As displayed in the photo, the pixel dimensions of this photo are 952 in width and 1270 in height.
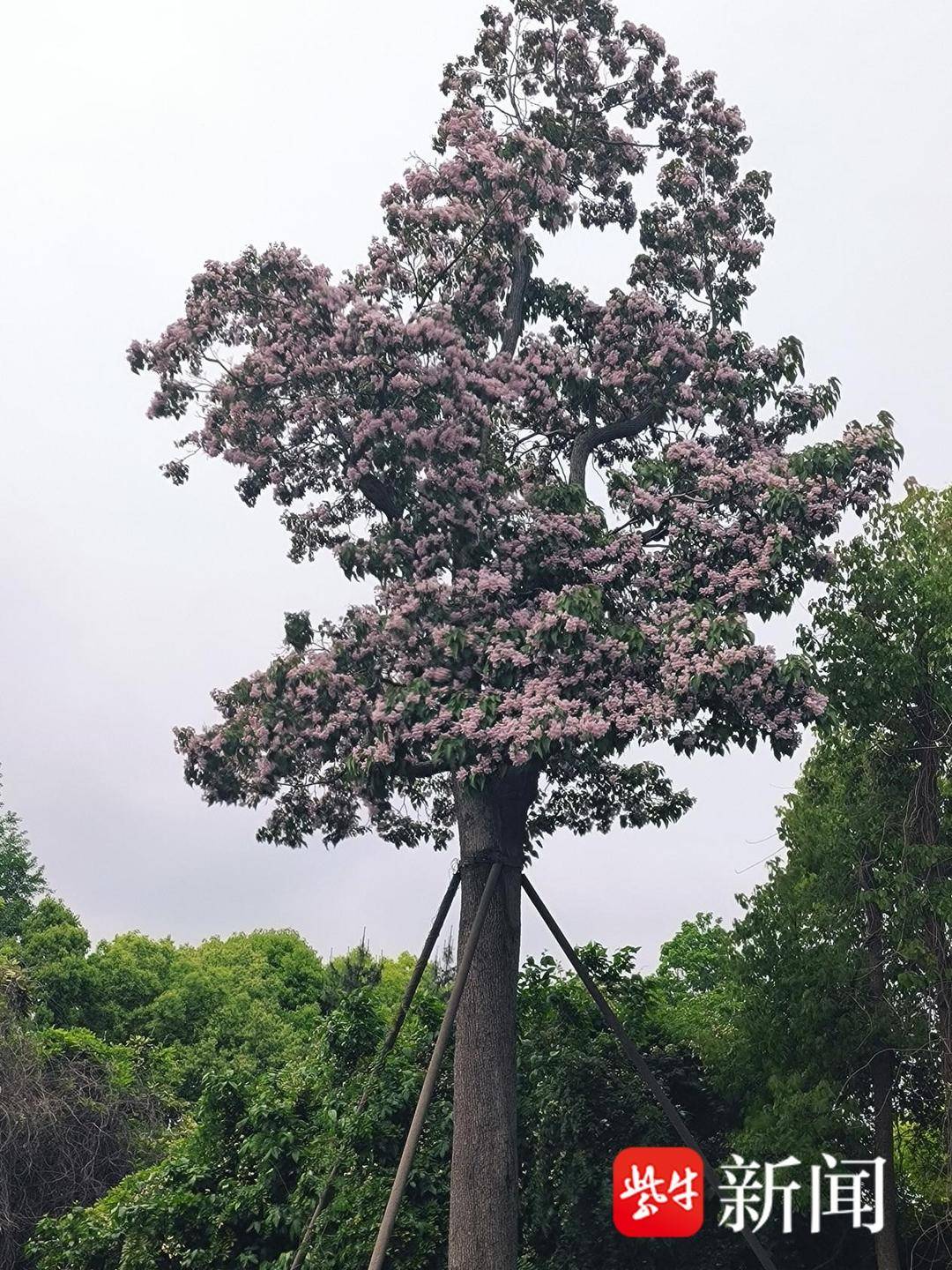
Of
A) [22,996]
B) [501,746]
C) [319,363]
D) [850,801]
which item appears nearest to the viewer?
[501,746]

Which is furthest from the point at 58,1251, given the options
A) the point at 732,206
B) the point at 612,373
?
the point at 732,206

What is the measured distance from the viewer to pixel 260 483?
48.6 ft

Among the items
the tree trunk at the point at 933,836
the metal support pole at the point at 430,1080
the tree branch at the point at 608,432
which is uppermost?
the tree branch at the point at 608,432

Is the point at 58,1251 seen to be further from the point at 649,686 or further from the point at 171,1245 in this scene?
the point at 649,686

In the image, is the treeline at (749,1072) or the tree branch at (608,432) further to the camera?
the tree branch at (608,432)

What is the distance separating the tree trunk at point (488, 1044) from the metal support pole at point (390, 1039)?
0.21 m

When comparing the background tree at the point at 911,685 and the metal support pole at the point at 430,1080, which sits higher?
the background tree at the point at 911,685

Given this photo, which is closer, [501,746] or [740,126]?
[501,746]

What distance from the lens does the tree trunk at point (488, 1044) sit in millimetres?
13242

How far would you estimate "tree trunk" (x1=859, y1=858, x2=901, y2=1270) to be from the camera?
49.8 feet

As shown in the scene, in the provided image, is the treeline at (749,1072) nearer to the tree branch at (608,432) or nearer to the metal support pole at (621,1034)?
the metal support pole at (621,1034)

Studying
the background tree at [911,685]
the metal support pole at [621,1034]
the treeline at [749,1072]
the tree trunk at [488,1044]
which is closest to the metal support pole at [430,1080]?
the tree trunk at [488,1044]

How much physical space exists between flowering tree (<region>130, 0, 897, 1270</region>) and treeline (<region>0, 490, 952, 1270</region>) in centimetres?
169

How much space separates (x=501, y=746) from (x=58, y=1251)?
10.5 meters
